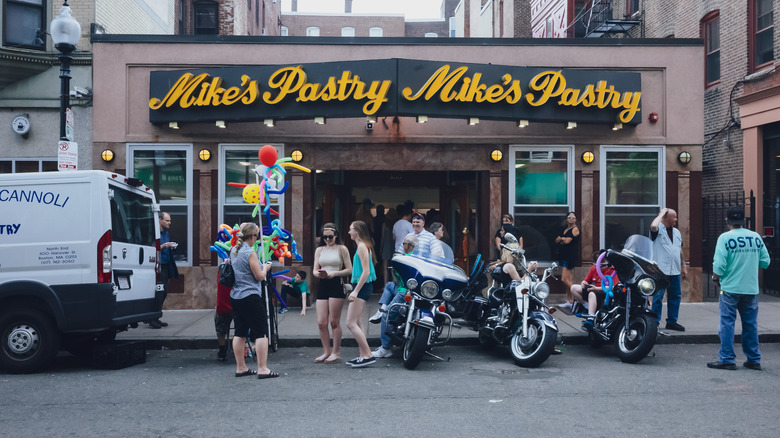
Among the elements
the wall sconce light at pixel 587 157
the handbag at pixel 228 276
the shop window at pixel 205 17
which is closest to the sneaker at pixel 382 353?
the handbag at pixel 228 276

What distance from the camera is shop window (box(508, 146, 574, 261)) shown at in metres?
12.6

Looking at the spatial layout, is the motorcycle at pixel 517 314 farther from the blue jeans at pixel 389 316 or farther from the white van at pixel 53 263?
the white van at pixel 53 263

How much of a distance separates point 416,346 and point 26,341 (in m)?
4.55

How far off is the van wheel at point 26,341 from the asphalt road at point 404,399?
0.22m

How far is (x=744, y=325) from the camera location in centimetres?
772

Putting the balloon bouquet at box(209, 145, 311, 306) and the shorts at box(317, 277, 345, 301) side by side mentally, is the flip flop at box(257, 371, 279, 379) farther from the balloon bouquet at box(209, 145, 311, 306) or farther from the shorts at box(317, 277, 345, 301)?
the balloon bouquet at box(209, 145, 311, 306)

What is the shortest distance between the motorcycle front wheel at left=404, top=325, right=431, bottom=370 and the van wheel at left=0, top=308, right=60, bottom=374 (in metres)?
4.13

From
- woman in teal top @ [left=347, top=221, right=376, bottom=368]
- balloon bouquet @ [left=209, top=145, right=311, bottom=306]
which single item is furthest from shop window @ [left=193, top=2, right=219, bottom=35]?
woman in teal top @ [left=347, top=221, right=376, bottom=368]

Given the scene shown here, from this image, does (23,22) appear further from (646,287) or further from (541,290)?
(646,287)

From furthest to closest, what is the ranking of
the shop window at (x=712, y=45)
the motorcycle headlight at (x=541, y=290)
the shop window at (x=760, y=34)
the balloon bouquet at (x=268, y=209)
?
1. the shop window at (x=712, y=45)
2. the shop window at (x=760, y=34)
3. the balloon bouquet at (x=268, y=209)
4. the motorcycle headlight at (x=541, y=290)

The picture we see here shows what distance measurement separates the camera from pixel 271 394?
658 centimetres

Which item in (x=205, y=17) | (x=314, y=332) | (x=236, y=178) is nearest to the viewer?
(x=314, y=332)

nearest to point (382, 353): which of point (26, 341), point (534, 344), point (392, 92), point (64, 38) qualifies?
point (534, 344)

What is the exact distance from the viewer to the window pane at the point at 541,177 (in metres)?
12.6
